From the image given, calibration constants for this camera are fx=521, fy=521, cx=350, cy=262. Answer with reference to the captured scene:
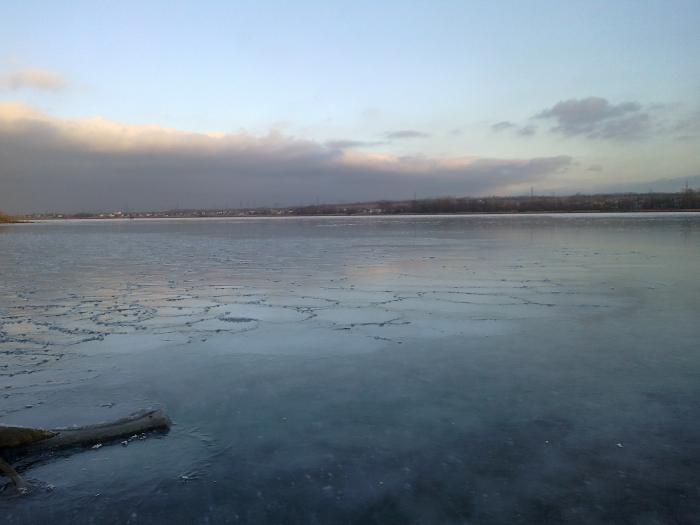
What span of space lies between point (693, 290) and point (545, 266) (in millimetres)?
4714

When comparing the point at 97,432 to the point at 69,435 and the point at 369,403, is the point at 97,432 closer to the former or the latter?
the point at 69,435

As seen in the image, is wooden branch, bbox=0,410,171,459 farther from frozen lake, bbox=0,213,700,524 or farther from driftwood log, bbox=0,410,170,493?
frozen lake, bbox=0,213,700,524

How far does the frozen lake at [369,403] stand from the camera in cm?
318

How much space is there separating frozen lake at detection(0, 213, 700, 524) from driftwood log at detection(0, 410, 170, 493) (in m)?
0.18

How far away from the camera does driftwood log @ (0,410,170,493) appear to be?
381 centimetres

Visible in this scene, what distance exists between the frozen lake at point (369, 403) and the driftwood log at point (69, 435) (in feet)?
0.59

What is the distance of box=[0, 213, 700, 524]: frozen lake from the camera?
318 cm

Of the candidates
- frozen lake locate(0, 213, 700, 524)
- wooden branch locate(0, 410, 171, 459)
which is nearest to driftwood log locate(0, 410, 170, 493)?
wooden branch locate(0, 410, 171, 459)

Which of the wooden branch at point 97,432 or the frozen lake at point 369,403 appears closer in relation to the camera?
the frozen lake at point 369,403

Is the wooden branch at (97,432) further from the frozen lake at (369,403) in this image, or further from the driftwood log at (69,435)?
the frozen lake at (369,403)

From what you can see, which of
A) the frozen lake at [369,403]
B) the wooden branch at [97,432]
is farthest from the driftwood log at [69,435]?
the frozen lake at [369,403]

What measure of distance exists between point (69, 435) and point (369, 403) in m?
2.43

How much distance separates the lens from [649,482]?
326 centimetres

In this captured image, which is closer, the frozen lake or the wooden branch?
the frozen lake
